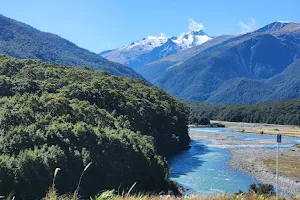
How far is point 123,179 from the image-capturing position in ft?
116

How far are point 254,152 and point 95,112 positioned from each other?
38.8 meters

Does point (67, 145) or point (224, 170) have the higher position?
point (67, 145)

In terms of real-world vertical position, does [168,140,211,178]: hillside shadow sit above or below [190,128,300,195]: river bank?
below

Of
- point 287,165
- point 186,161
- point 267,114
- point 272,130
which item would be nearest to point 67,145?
point 186,161

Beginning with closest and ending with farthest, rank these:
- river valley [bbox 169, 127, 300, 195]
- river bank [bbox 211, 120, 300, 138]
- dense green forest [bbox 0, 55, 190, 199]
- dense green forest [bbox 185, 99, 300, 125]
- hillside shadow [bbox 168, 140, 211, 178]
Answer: dense green forest [bbox 0, 55, 190, 199]
river valley [bbox 169, 127, 300, 195]
hillside shadow [bbox 168, 140, 211, 178]
river bank [bbox 211, 120, 300, 138]
dense green forest [bbox 185, 99, 300, 125]

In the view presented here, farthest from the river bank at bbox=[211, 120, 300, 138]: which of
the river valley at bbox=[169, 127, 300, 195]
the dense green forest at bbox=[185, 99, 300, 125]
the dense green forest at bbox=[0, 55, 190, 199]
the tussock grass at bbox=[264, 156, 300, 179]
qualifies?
the dense green forest at bbox=[0, 55, 190, 199]

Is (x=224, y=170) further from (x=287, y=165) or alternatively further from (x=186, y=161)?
(x=287, y=165)

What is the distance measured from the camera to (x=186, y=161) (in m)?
62.9

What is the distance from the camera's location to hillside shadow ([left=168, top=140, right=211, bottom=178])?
177 ft

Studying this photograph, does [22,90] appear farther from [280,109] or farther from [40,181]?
[280,109]

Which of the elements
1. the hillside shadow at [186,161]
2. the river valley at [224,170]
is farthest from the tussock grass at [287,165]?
the hillside shadow at [186,161]

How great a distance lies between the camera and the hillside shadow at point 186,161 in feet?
177

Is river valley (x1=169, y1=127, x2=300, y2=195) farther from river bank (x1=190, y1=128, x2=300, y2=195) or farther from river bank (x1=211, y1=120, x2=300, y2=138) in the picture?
river bank (x1=211, y1=120, x2=300, y2=138)

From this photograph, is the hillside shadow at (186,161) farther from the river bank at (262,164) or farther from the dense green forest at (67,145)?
the dense green forest at (67,145)
